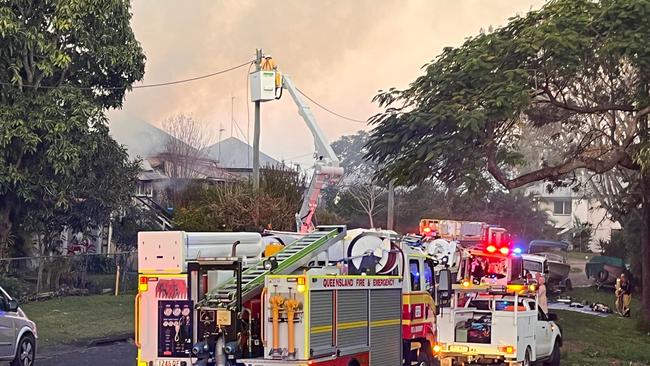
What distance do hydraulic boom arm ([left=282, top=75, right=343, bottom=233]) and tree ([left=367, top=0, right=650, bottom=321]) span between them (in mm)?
1396

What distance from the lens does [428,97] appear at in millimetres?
22875

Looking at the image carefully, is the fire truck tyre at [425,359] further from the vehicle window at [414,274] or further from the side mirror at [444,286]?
the vehicle window at [414,274]

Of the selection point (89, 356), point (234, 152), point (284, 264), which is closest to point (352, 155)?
point (234, 152)

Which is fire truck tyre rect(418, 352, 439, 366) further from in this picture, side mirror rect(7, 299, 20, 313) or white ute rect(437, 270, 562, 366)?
side mirror rect(7, 299, 20, 313)

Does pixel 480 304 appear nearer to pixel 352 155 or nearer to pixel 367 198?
pixel 367 198

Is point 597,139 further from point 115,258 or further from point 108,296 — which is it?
point 115,258

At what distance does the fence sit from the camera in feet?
98.2

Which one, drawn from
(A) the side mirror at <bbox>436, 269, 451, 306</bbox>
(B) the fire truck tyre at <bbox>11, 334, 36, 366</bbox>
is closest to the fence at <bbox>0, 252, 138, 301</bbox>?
(B) the fire truck tyre at <bbox>11, 334, 36, 366</bbox>

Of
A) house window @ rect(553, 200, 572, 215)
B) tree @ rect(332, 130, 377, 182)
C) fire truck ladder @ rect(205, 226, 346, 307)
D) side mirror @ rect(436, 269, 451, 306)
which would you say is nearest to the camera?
fire truck ladder @ rect(205, 226, 346, 307)

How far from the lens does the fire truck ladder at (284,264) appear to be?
10.9 meters

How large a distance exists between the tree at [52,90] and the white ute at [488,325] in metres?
17.6

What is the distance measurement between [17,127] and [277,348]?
21504 millimetres

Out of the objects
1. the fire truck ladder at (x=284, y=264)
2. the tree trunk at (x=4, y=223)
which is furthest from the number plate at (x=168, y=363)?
the tree trunk at (x=4, y=223)

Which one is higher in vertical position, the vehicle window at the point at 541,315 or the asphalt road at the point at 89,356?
the vehicle window at the point at 541,315
